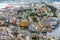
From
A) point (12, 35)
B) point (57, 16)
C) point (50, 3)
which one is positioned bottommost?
point (12, 35)

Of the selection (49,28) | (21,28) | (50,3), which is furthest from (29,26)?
(50,3)

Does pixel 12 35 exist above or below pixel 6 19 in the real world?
below

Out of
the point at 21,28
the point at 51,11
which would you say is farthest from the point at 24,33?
the point at 51,11

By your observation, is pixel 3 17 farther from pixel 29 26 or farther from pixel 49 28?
pixel 49 28

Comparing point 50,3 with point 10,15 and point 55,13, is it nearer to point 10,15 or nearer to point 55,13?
point 55,13

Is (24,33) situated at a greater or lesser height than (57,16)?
lesser
